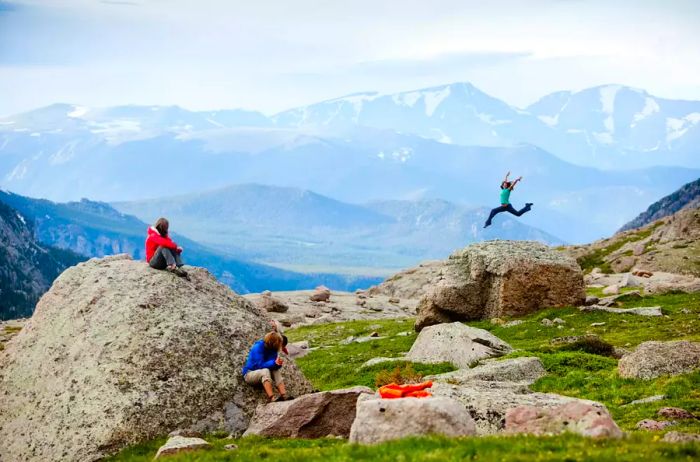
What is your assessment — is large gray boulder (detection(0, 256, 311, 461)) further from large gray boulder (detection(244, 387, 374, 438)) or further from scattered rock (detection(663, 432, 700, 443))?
scattered rock (detection(663, 432, 700, 443))

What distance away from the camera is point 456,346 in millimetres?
38406

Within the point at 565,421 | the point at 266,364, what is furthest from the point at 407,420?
the point at 266,364

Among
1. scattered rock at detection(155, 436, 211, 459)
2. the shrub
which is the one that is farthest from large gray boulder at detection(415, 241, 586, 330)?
scattered rock at detection(155, 436, 211, 459)

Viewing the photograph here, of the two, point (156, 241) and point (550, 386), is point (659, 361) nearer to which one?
point (550, 386)

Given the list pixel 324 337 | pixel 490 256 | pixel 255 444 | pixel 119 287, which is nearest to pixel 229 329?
pixel 119 287

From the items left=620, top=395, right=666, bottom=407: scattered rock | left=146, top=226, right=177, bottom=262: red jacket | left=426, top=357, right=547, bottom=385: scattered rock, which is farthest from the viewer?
left=426, top=357, right=547, bottom=385: scattered rock

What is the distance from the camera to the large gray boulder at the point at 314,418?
24.7 metres

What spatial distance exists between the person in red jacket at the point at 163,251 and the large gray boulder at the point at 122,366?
1.35 ft

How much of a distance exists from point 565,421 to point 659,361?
44.4 feet

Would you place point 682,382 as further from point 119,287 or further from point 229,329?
point 119,287

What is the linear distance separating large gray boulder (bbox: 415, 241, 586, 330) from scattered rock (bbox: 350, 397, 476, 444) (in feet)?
108

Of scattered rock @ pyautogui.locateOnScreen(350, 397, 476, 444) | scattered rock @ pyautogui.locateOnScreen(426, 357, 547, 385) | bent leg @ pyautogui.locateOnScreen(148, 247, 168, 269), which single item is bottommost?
scattered rock @ pyautogui.locateOnScreen(426, 357, 547, 385)

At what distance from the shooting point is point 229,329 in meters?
29.6

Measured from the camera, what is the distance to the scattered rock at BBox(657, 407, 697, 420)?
23.3 meters
